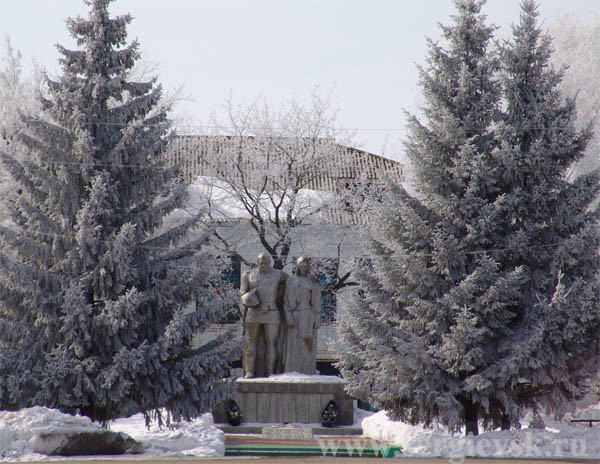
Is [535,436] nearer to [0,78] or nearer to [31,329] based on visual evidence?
[31,329]

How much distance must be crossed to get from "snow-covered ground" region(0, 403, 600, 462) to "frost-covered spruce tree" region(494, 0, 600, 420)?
37.5 inches

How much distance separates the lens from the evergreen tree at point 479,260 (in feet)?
48.0

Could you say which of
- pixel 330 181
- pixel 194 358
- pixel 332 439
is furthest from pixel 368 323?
pixel 330 181

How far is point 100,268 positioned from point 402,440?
5730mm

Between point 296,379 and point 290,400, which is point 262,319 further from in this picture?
point 290,400

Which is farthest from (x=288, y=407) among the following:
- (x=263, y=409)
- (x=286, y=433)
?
(x=286, y=433)

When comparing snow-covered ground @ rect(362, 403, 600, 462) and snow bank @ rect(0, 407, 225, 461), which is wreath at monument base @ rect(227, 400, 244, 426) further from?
snow-covered ground @ rect(362, 403, 600, 462)

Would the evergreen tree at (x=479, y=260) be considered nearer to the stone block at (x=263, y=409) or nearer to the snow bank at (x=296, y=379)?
the snow bank at (x=296, y=379)

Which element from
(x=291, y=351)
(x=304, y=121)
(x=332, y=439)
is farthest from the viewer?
(x=304, y=121)

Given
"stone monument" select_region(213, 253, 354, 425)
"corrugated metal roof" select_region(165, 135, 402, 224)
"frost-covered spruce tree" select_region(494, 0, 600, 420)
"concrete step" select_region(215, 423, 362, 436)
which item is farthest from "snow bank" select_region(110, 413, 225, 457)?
"corrugated metal roof" select_region(165, 135, 402, 224)

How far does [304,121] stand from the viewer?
27.1 metres

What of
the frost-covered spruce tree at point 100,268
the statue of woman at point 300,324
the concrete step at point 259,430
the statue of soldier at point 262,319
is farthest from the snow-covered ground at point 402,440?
the statue of woman at point 300,324

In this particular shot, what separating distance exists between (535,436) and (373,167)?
1555 centimetres

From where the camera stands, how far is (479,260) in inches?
587
